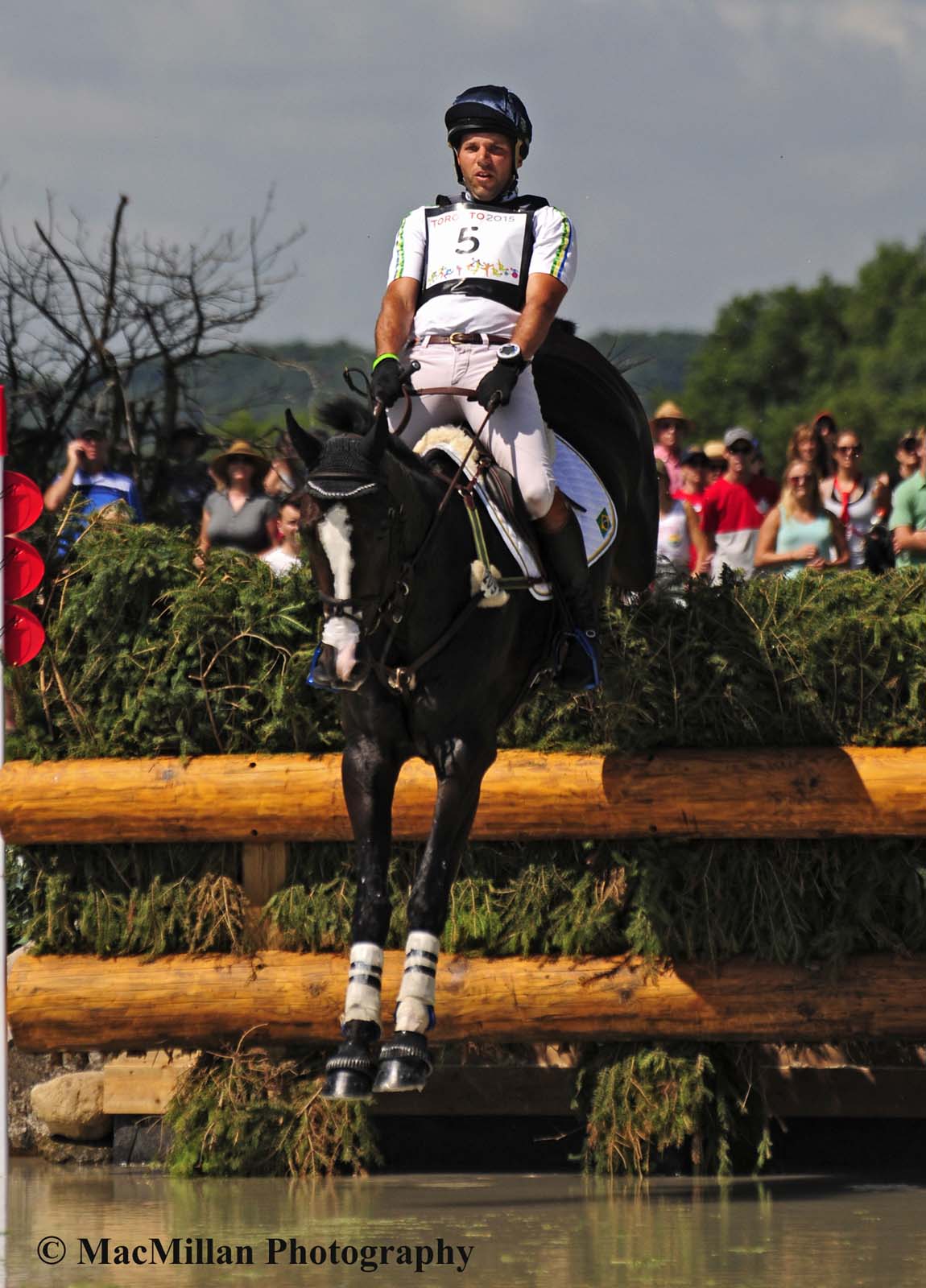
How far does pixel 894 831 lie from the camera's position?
24.6 feet

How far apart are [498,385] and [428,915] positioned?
67.6 inches

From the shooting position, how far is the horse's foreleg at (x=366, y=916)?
20.2ft

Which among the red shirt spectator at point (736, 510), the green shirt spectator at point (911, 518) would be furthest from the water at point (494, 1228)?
the red shirt spectator at point (736, 510)

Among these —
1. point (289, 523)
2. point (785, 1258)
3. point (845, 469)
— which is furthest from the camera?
point (845, 469)

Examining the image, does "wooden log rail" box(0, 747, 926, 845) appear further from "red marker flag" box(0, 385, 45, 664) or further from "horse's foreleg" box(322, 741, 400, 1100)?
"horse's foreleg" box(322, 741, 400, 1100)

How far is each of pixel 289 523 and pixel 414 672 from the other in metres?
4.45

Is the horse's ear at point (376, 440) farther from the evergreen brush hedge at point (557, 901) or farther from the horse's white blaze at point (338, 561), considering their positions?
the evergreen brush hedge at point (557, 901)

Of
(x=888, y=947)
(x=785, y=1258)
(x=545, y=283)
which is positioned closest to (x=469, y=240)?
(x=545, y=283)

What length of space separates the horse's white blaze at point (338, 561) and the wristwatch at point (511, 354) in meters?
1.03

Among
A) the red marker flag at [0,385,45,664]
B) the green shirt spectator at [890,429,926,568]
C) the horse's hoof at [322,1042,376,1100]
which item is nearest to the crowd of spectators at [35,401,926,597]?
the green shirt spectator at [890,429,926,568]

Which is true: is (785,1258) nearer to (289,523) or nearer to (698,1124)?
(698,1124)

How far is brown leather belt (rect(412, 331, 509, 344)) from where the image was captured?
705 centimetres

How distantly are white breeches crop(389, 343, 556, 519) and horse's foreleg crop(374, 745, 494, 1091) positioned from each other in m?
Answer: 0.93

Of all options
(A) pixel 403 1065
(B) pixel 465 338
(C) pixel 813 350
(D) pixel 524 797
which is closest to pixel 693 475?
(D) pixel 524 797
